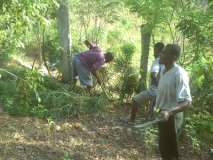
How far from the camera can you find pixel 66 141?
24.0 feet

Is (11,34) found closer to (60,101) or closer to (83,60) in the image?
(60,101)

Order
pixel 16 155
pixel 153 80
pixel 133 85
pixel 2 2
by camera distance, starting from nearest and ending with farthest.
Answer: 1. pixel 2 2
2. pixel 16 155
3. pixel 153 80
4. pixel 133 85

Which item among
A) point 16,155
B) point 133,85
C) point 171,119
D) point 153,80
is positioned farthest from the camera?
point 133,85

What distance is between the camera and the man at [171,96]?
5.31 metres

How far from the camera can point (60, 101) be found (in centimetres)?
856

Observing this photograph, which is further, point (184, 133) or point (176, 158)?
point (184, 133)

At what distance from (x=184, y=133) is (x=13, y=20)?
3.82 m

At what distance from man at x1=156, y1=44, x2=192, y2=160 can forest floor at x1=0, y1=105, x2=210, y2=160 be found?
1.51 meters

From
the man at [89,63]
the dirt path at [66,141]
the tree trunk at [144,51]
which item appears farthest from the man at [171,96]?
the man at [89,63]

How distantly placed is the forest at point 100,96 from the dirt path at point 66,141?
15 millimetres

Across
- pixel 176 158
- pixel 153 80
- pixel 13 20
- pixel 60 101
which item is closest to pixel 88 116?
pixel 60 101

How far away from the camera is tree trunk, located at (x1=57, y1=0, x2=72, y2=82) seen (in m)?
Answer: 10.1

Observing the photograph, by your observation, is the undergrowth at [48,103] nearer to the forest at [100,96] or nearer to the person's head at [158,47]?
the forest at [100,96]

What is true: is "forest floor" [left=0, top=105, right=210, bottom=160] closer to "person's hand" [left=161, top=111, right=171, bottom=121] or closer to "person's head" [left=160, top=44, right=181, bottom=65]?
"person's hand" [left=161, top=111, right=171, bottom=121]
